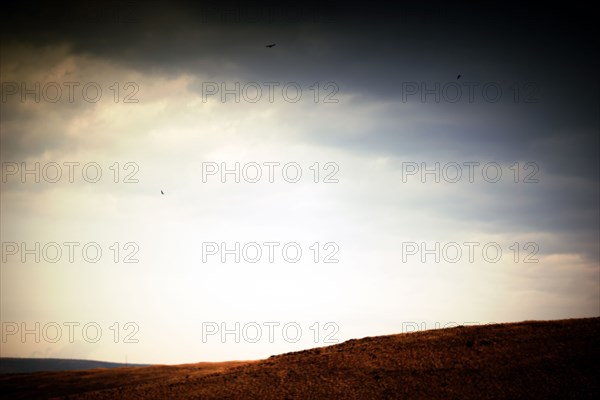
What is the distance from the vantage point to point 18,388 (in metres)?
51.3

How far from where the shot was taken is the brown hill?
22469 mm

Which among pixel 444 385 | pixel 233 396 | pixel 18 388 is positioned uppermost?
pixel 444 385

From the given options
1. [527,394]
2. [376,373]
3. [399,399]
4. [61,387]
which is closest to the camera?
[527,394]

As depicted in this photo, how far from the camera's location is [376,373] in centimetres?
2673

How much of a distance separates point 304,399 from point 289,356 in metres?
10.1

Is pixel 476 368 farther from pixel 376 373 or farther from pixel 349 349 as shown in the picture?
pixel 349 349

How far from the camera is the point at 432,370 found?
1008 inches

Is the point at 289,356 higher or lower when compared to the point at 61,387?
higher

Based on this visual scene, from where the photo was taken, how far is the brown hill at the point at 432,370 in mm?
22469

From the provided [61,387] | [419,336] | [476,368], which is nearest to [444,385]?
[476,368]

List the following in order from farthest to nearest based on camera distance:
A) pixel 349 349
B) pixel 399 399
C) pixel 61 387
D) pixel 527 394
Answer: pixel 61 387, pixel 349 349, pixel 399 399, pixel 527 394

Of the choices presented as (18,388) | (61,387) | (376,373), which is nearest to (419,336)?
(376,373)

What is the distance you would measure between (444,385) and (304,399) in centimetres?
770

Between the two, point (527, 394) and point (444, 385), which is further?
point (444, 385)
